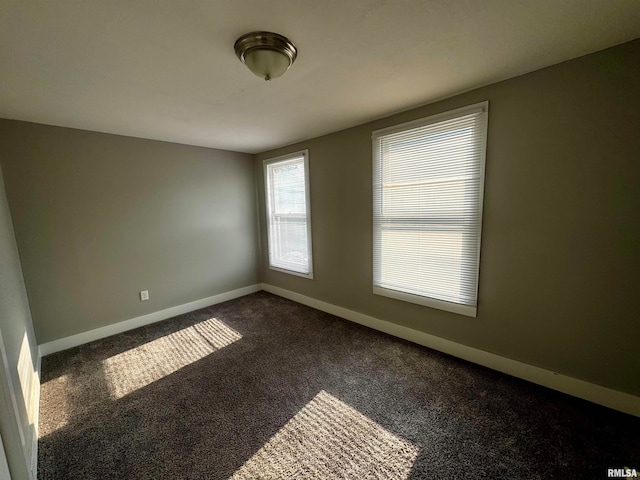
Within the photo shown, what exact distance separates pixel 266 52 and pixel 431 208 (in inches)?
71.0

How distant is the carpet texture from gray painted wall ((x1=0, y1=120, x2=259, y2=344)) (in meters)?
0.69

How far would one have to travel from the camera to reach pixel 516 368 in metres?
2.02

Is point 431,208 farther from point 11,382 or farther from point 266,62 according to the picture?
point 11,382

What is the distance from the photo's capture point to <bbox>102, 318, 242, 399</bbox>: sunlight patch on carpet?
Answer: 83.5 inches

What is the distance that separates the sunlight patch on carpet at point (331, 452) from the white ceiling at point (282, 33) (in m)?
2.32

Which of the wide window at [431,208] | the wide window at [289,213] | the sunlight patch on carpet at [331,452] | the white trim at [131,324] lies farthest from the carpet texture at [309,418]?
the wide window at [289,213]

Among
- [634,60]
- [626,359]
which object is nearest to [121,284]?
[626,359]

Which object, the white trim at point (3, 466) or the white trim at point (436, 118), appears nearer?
the white trim at point (3, 466)

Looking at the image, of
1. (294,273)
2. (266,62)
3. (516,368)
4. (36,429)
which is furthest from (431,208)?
(36,429)

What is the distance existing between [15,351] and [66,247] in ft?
4.93

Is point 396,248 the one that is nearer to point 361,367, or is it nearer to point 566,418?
point 361,367

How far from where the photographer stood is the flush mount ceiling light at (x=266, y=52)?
52.7 inches

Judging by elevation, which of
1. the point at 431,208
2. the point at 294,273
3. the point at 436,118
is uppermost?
the point at 436,118

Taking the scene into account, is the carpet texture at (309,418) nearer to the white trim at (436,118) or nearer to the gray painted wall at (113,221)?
the gray painted wall at (113,221)
